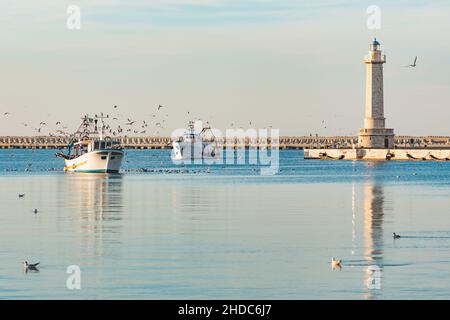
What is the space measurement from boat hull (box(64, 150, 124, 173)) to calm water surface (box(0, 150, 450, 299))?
3515 cm

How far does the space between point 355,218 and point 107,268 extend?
799 inches

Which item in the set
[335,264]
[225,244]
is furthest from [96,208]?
[335,264]

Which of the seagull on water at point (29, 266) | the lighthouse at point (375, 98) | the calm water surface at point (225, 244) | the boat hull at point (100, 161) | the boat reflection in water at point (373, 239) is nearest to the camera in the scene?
the calm water surface at point (225, 244)

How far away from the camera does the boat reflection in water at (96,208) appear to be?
42.1 meters

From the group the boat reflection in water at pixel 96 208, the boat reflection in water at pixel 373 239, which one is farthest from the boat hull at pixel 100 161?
the boat reflection in water at pixel 373 239

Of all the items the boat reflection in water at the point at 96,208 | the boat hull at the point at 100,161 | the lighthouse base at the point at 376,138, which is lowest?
the boat reflection in water at the point at 96,208

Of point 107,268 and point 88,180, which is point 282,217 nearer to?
point 107,268

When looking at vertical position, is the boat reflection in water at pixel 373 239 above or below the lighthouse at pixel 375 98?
below

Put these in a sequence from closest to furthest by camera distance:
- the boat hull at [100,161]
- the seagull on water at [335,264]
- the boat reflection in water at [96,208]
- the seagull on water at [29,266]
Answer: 1. the seagull on water at [29,266]
2. the seagull on water at [335,264]
3. the boat reflection in water at [96,208]
4. the boat hull at [100,161]

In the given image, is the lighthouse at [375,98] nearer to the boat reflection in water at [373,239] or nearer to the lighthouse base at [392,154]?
the lighthouse base at [392,154]

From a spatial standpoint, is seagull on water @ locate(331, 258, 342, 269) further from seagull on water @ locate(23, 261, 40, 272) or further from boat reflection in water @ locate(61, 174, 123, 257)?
seagull on water @ locate(23, 261, 40, 272)

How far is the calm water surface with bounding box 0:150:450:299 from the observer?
30.5 m

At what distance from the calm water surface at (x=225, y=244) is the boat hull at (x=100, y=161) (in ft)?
115
